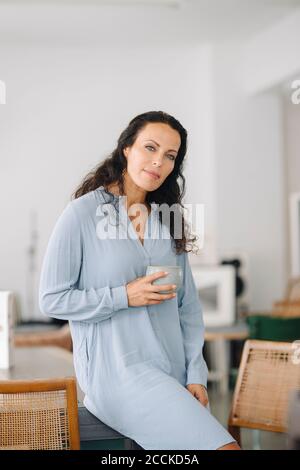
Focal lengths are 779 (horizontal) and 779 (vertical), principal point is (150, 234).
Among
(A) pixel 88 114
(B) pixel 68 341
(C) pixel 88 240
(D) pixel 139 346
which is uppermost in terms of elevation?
(A) pixel 88 114

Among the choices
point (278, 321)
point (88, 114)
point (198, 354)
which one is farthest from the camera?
point (88, 114)

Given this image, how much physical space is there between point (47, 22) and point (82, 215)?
12.0 feet

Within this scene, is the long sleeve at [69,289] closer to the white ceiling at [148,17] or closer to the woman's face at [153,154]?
the woman's face at [153,154]

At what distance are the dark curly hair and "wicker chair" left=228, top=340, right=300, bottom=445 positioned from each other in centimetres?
45

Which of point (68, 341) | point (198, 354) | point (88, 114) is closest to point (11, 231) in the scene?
point (88, 114)

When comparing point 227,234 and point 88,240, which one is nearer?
point 88,240

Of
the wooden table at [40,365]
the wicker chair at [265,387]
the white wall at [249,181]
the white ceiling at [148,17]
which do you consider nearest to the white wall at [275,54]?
the white ceiling at [148,17]

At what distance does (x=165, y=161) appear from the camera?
172cm

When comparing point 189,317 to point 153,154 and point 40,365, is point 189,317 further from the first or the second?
point 40,365

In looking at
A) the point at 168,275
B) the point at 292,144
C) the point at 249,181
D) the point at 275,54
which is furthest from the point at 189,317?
the point at 292,144

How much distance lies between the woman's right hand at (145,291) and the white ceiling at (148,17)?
10.6 feet

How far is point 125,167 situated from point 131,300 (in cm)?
31
